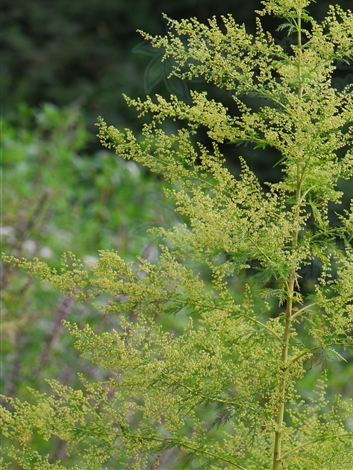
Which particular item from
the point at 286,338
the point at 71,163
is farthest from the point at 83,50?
the point at 286,338

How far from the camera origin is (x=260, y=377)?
151cm

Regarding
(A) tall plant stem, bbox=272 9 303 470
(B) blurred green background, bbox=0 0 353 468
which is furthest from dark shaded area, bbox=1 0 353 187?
(A) tall plant stem, bbox=272 9 303 470

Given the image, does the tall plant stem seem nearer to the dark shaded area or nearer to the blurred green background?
the blurred green background

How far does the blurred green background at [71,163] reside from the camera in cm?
352

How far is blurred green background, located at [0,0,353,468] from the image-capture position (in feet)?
11.5

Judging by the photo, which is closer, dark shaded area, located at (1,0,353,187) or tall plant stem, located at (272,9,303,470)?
tall plant stem, located at (272,9,303,470)

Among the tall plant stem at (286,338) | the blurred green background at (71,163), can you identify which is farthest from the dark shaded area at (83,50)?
the tall plant stem at (286,338)

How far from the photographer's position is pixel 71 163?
21.5ft

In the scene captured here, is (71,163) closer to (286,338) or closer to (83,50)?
(83,50)

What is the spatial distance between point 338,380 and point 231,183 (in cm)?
347

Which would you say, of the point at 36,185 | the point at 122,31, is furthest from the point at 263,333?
the point at 122,31

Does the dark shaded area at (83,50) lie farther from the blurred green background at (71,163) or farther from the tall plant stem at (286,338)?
the tall plant stem at (286,338)

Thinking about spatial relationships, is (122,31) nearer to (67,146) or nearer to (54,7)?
(54,7)

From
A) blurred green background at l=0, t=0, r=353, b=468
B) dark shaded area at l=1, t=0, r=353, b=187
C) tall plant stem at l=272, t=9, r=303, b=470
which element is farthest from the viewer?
dark shaded area at l=1, t=0, r=353, b=187
